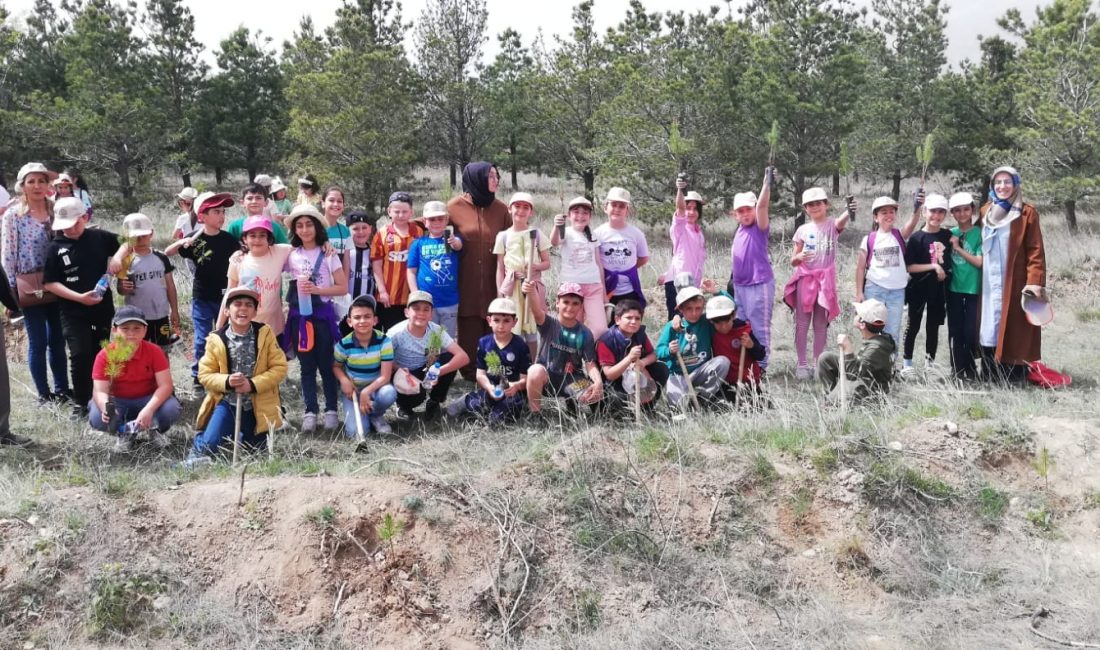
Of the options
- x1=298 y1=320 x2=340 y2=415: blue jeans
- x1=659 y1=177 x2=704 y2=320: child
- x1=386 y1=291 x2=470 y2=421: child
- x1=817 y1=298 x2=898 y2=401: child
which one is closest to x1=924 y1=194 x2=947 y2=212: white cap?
x1=817 y1=298 x2=898 y2=401: child

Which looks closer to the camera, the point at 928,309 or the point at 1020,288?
the point at 1020,288

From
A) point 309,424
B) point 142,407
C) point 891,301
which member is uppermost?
point 891,301

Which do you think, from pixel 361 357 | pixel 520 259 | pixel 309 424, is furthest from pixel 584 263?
pixel 309 424

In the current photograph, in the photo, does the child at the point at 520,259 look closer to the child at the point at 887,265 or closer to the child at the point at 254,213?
the child at the point at 254,213

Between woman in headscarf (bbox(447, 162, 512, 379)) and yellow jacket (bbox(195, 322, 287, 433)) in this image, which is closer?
yellow jacket (bbox(195, 322, 287, 433))

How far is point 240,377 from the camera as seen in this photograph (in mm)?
4461

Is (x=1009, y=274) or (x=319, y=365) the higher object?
(x=1009, y=274)

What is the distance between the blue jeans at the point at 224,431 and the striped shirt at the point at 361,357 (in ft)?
2.33

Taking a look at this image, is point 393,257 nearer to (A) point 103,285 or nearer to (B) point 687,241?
(A) point 103,285

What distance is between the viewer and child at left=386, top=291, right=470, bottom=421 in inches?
204

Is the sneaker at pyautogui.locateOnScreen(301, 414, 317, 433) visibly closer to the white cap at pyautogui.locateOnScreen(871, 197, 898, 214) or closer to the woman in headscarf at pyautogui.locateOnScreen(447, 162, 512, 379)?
the woman in headscarf at pyautogui.locateOnScreen(447, 162, 512, 379)

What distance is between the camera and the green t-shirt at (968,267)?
597 cm

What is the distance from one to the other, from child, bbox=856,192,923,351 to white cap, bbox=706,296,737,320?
1353mm

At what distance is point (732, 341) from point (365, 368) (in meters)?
2.62
